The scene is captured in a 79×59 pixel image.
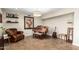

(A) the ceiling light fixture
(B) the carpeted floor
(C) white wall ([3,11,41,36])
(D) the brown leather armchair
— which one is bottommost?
(B) the carpeted floor

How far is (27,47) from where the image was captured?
198 cm

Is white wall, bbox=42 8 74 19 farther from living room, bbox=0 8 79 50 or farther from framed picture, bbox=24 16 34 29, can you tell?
framed picture, bbox=24 16 34 29

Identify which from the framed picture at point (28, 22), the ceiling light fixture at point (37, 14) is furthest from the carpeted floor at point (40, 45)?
the ceiling light fixture at point (37, 14)

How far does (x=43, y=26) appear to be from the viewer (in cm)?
203

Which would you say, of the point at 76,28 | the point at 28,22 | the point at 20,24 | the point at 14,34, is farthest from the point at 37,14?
the point at 76,28

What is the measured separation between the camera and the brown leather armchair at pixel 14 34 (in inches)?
77.3

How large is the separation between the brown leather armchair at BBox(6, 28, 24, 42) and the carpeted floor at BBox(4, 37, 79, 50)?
8 cm

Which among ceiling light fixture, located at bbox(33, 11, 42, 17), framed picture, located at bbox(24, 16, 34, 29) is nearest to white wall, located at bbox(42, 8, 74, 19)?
ceiling light fixture, located at bbox(33, 11, 42, 17)

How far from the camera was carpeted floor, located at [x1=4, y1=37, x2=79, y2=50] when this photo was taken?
1.95 meters

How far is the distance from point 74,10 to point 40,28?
0.71 m

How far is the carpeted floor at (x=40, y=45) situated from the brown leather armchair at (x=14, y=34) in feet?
0.26
